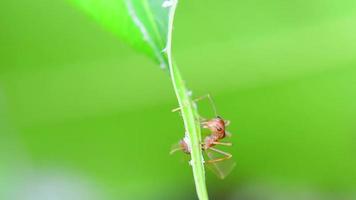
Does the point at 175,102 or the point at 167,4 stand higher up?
the point at 175,102

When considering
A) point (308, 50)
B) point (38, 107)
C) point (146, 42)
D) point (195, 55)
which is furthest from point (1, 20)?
point (146, 42)

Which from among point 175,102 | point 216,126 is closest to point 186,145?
point 216,126

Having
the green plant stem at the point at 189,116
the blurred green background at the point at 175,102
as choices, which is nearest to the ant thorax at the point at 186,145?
the green plant stem at the point at 189,116

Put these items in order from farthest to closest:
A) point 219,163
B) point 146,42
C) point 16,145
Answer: point 16,145, point 219,163, point 146,42

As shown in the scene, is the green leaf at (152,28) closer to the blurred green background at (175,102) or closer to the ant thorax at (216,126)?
the ant thorax at (216,126)

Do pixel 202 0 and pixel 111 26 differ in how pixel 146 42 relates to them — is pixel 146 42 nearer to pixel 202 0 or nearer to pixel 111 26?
pixel 111 26

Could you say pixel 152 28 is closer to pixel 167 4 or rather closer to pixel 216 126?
pixel 167 4
